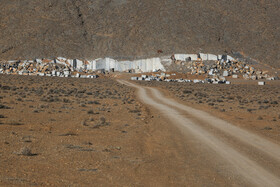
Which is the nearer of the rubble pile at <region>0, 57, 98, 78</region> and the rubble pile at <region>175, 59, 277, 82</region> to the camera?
the rubble pile at <region>175, 59, 277, 82</region>

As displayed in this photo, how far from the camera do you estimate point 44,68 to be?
8494 cm

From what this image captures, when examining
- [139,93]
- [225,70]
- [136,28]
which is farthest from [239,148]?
[136,28]

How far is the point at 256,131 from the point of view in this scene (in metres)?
16.2

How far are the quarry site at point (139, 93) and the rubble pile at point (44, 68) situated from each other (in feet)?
1.25

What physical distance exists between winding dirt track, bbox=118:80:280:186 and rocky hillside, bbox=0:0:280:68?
247 ft

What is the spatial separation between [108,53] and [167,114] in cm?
7527

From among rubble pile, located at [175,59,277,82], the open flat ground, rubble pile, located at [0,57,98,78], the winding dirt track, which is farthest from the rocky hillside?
the open flat ground

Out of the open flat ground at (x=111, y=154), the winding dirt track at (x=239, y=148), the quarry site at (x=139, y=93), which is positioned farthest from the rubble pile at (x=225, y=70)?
the open flat ground at (x=111, y=154)

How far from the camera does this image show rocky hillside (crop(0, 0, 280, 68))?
9450 cm

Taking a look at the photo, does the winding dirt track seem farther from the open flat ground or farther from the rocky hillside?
the rocky hillside

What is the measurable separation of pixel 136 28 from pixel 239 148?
91.5 metres

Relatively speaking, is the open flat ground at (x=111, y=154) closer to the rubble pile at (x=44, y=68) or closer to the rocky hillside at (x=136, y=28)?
the rubble pile at (x=44, y=68)

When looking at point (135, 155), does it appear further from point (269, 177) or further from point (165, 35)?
point (165, 35)

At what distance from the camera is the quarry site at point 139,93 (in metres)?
9.35
